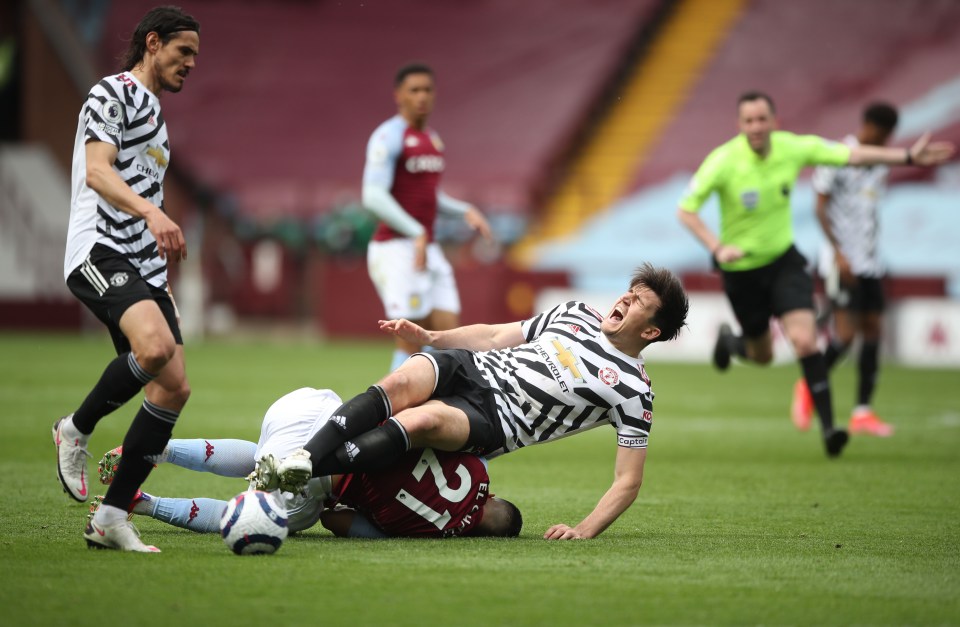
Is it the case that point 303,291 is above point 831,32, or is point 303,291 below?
below

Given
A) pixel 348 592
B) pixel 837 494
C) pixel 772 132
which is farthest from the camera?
pixel 772 132

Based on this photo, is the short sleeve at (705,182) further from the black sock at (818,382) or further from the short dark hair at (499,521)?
the short dark hair at (499,521)

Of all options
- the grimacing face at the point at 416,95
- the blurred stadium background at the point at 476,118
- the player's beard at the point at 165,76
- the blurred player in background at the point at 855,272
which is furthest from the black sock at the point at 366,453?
the blurred stadium background at the point at 476,118

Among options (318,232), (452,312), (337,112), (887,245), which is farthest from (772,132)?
(337,112)

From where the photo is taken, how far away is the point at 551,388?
17.6 ft

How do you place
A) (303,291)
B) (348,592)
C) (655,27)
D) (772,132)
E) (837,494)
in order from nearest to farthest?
(348,592)
(837,494)
(772,132)
(303,291)
(655,27)

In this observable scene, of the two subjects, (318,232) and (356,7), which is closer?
(318,232)

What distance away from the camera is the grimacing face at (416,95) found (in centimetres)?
935

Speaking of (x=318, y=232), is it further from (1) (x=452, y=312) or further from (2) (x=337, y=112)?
(1) (x=452, y=312)

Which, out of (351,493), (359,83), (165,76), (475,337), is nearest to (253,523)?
(351,493)

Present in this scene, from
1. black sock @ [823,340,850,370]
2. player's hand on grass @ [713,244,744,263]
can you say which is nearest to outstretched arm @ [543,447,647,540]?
player's hand on grass @ [713,244,744,263]

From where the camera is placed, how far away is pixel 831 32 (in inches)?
1078

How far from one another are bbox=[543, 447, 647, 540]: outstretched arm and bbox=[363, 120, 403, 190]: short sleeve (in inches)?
175

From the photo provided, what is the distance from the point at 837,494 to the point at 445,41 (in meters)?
23.1
